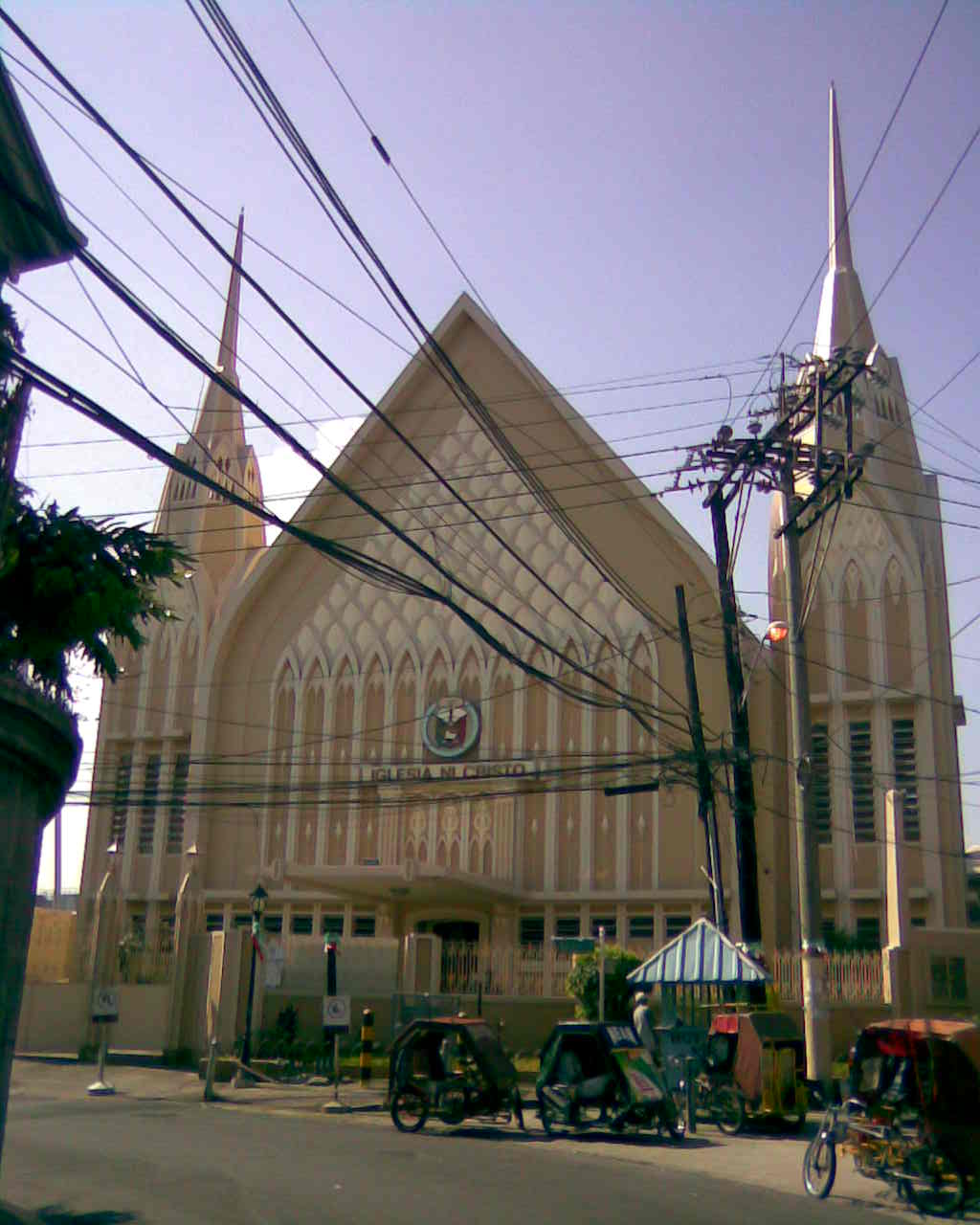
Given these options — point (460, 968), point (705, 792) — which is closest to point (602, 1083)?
point (705, 792)

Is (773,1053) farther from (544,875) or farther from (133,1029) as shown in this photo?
(133,1029)

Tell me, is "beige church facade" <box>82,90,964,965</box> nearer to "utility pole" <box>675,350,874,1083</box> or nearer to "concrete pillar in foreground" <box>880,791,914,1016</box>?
"concrete pillar in foreground" <box>880,791,914,1016</box>

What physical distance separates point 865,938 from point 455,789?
10277mm

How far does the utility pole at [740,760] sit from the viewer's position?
2056cm

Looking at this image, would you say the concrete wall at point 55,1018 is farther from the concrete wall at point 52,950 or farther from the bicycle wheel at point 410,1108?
the bicycle wheel at point 410,1108

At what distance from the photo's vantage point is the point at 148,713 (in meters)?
37.3

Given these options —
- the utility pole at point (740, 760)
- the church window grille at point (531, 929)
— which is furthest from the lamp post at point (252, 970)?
the utility pole at point (740, 760)

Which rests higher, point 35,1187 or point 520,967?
point 520,967

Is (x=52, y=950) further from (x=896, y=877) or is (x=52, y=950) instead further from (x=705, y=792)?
(x=896, y=877)

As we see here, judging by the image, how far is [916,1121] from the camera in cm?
1220

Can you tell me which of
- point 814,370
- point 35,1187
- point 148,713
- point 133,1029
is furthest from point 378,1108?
point 148,713

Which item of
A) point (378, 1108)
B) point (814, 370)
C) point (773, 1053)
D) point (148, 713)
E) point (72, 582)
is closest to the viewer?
point (72, 582)

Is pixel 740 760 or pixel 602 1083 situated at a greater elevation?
pixel 740 760

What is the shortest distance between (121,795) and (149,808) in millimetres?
854
